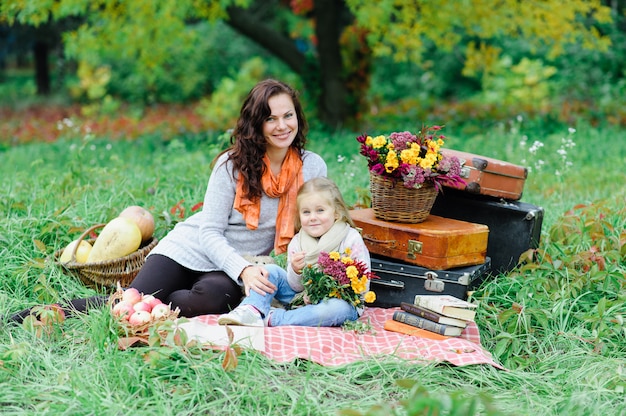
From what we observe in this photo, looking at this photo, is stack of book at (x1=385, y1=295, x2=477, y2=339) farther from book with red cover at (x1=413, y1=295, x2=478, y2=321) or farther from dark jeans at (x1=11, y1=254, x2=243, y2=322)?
dark jeans at (x1=11, y1=254, x2=243, y2=322)

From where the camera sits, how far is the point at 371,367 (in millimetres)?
3125

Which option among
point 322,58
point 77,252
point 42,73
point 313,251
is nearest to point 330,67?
point 322,58

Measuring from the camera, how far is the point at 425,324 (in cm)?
364

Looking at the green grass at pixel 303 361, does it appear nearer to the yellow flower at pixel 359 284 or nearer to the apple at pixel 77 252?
the apple at pixel 77 252

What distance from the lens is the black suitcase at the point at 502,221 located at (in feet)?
13.7

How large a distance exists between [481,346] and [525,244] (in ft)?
3.05

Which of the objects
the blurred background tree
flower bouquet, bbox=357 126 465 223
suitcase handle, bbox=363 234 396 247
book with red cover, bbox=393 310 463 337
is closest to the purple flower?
flower bouquet, bbox=357 126 465 223

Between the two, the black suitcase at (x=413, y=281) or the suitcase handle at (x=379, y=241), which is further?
the suitcase handle at (x=379, y=241)

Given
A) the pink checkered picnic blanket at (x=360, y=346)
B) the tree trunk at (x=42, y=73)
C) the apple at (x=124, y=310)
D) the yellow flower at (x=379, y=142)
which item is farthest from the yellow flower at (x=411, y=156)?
the tree trunk at (x=42, y=73)

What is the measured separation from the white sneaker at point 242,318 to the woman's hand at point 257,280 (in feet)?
0.43

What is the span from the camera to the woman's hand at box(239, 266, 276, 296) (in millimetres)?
3604

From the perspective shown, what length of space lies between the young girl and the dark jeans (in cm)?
22

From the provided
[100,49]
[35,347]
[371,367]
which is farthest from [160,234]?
[100,49]

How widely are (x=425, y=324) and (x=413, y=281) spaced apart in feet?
1.18
